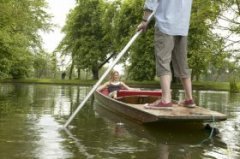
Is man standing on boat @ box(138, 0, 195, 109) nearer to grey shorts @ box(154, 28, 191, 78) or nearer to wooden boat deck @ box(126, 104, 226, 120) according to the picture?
grey shorts @ box(154, 28, 191, 78)

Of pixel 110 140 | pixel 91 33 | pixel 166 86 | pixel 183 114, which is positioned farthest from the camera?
pixel 91 33

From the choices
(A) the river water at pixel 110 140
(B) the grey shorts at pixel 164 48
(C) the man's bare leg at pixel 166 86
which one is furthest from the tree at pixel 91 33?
(C) the man's bare leg at pixel 166 86

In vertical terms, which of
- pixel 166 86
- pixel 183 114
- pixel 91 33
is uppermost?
pixel 91 33

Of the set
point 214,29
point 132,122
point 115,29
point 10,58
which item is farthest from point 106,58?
point 132,122

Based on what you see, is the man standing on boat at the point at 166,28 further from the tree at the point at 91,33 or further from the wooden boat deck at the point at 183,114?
the tree at the point at 91,33

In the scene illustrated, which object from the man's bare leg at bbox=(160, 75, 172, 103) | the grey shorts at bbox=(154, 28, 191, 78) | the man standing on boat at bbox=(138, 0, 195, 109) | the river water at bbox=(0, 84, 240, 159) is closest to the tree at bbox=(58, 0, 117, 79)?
the river water at bbox=(0, 84, 240, 159)

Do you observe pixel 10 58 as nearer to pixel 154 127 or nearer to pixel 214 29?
pixel 214 29

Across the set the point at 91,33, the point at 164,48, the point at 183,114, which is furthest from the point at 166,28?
the point at 91,33

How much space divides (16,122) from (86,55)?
1568 inches

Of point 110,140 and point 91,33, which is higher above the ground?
point 91,33

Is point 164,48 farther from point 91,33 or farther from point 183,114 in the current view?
point 91,33

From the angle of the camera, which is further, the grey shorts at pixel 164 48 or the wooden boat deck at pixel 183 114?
the grey shorts at pixel 164 48

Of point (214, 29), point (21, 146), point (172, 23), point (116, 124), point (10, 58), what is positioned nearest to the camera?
point (21, 146)

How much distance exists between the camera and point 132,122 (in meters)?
7.91
